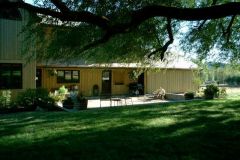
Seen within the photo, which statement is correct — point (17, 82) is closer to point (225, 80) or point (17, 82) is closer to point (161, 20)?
point (161, 20)

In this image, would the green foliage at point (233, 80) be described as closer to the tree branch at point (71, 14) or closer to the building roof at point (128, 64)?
the building roof at point (128, 64)

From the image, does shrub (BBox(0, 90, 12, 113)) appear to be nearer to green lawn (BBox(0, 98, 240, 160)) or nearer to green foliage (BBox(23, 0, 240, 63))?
green foliage (BBox(23, 0, 240, 63))

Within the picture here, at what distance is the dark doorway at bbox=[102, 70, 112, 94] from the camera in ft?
108

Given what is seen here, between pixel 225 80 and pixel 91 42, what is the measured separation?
6681cm

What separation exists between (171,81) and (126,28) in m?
28.4

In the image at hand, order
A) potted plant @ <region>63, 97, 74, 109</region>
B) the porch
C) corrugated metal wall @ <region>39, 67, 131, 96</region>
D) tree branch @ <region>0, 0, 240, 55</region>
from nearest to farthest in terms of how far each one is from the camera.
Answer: tree branch @ <region>0, 0, 240, 55</region> → potted plant @ <region>63, 97, 74, 109</region> → the porch → corrugated metal wall @ <region>39, 67, 131, 96</region>

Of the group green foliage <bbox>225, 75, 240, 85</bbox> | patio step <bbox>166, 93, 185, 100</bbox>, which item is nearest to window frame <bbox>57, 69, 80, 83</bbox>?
patio step <bbox>166, 93, 185, 100</bbox>

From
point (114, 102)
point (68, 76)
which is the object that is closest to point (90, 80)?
point (68, 76)

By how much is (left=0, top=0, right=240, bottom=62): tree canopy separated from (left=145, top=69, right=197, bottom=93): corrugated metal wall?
16421 mm

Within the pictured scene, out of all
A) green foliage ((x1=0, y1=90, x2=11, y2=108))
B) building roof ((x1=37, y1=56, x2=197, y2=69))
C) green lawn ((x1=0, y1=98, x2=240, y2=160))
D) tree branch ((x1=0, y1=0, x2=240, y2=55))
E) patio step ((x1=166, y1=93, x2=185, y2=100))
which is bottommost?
green lawn ((x1=0, y1=98, x2=240, y2=160))

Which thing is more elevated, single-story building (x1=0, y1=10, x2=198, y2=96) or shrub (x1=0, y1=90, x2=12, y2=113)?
single-story building (x1=0, y1=10, x2=198, y2=96)

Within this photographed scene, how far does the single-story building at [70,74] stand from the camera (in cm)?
2259

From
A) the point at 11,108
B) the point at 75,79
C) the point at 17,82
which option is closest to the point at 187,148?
the point at 11,108

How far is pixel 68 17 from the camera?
9203 millimetres
